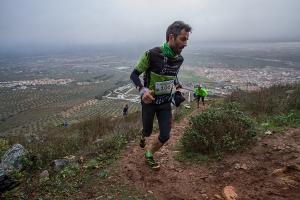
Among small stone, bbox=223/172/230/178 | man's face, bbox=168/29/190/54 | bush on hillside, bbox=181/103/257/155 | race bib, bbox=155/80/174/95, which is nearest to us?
man's face, bbox=168/29/190/54

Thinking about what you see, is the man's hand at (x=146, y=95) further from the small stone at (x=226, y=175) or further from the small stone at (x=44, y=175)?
the small stone at (x=44, y=175)

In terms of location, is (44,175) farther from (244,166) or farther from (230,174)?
(244,166)

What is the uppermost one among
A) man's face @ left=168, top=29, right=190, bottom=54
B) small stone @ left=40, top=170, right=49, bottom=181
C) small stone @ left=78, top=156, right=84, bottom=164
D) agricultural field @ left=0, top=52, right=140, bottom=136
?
man's face @ left=168, top=29, right=190, bottom=54

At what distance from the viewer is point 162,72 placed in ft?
13.3

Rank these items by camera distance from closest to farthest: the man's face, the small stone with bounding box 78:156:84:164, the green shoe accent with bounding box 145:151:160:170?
the man's face
the green shoe accent with bounding box 145:151:160:170
the small stone with bounding box 78:156:84:164

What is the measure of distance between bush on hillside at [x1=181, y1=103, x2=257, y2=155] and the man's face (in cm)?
172

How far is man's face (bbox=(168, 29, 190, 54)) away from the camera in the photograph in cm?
390

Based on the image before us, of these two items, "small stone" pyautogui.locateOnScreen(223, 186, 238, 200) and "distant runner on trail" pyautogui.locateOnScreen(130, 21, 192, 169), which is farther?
"distant runner on trail" pyautogui.locateOnScreen(130, 21, 192, 169)

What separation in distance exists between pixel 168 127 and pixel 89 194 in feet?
4.59

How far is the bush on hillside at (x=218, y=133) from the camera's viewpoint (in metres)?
4.98

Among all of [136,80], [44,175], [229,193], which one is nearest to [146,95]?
[136,80]

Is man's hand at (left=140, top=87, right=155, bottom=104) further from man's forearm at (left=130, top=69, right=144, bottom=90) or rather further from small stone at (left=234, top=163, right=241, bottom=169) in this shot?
small stone at (left=234, top=163, right=241, bottom=169)

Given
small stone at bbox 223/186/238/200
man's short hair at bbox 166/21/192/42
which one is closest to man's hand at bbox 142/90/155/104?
man's short hair at bbox 166/21/192/42

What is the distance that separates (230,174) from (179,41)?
1.97 meters
